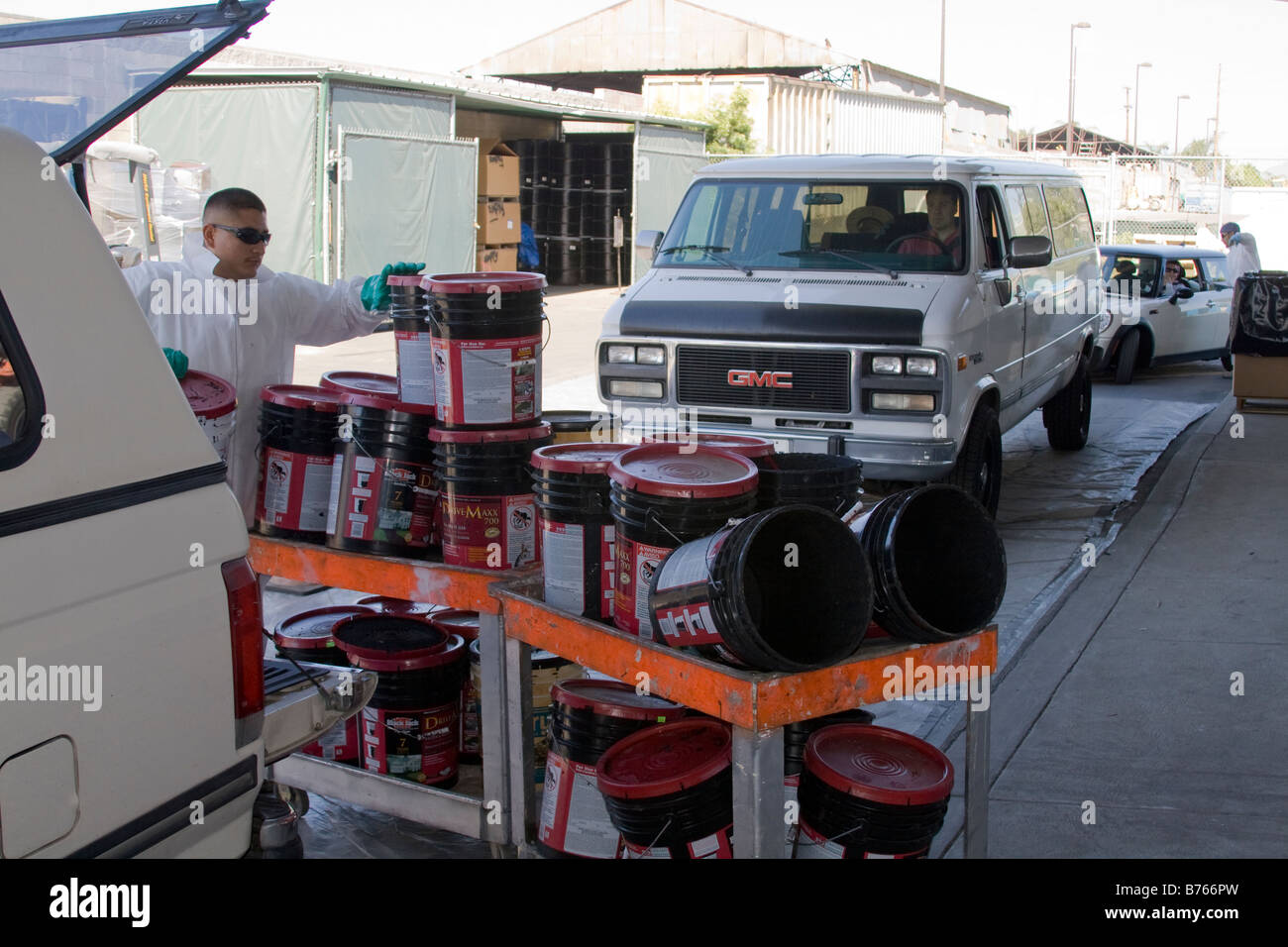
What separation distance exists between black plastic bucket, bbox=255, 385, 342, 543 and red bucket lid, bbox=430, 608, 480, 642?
0.67 m

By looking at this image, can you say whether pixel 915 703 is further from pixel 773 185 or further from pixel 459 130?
pixel 459 130

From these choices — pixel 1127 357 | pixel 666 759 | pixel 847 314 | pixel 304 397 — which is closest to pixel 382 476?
pixel 304 397

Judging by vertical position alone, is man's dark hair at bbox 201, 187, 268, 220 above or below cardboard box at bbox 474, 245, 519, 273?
below

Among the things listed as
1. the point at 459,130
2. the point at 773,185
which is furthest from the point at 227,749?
the point at 459,130

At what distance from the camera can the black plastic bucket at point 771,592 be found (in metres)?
2.92

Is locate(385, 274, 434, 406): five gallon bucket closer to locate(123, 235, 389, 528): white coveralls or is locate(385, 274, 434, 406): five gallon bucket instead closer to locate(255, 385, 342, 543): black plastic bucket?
locate(255, 385, 342, 543): black plastic bucket

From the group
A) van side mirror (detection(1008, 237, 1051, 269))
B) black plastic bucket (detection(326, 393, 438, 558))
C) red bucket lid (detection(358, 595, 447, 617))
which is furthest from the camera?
van side mirror (detection(1008, 237, 1051, 269))

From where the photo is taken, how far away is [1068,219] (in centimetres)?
1058

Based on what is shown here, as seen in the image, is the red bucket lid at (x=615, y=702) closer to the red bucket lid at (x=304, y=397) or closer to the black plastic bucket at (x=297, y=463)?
the black plastic bucket at (x=297, y=463)

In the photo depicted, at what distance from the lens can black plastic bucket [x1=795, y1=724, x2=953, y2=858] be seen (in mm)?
3289

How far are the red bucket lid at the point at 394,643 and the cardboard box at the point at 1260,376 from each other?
1055 centimetres

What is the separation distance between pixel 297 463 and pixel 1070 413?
28.2 ft

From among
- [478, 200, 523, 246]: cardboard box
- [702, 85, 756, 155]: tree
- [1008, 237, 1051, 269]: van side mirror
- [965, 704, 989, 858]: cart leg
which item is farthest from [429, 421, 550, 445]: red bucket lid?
[702, 85, 756, 155]: tree

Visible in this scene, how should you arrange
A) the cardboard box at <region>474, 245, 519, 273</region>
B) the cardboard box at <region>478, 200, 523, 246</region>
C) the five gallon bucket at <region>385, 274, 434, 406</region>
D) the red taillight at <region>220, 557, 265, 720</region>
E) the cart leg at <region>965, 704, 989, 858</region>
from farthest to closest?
the cardboard box at <region>474, 245, 519, 273</region> < the cardboard box at <region>478, 200, 523, 246</region> < the five gallon bucket at <region>385, 274, 434, 406</region> < the cart leg at <region>965, 704, 989, 858</region> < the red taillight at <region>220, 557, 265, 720</region>
